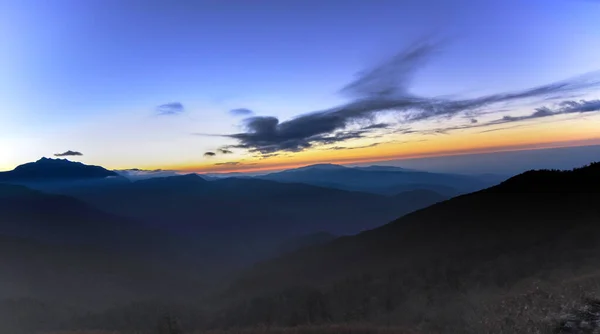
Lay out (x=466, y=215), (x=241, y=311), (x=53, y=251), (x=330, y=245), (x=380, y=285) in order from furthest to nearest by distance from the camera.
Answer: (x=53, y=251), (x=330, y=245), (x=466, y=215), (x=241, y=311), (x=380, y=285)

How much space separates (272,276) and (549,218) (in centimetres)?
6273

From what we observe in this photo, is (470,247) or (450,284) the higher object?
(450,284)

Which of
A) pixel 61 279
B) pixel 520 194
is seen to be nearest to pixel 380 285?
pixel 520 194

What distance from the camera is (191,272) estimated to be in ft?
621

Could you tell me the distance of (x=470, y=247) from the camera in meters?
42.2

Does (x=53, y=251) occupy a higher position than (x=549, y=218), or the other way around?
(x=549, y=218)

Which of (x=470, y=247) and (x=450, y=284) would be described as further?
(x=470, y=247)

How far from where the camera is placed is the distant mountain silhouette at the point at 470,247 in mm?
25875

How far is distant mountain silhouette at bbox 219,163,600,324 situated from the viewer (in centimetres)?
2588

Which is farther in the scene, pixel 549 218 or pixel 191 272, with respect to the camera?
pixel 191 272

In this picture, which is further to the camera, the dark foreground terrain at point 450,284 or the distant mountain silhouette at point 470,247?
the distant mountain silhouette at point 470,247

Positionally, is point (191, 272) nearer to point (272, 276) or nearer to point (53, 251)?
point (53, 251)

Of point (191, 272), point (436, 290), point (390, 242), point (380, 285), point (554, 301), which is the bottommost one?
point (191, 272)

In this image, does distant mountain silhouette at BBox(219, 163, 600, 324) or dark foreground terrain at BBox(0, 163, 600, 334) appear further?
distant mountain silhouette at BBox(219, 163, 600, 324)
